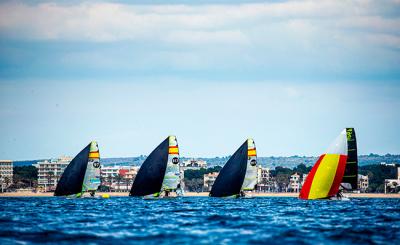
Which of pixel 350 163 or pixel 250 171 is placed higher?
pixel 350 163

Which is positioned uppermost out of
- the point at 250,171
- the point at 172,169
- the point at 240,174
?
the point at 172,169

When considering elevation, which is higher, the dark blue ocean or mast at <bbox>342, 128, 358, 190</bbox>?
mast at <bbox>342, 128, 358, 190</bbox>

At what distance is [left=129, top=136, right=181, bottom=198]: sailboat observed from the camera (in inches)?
5586

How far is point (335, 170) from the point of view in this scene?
5172 inches

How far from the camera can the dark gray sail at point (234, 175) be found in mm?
148500

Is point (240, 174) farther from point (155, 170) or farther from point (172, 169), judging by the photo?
point (155, 170)

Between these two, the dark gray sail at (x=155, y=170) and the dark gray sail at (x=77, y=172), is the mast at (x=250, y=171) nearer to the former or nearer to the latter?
the dark gray sail at (x=155, y=170)

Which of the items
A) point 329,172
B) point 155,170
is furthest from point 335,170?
point 155,170

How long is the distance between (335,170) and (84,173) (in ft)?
162

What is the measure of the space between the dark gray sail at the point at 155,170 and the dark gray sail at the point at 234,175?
12.2 m

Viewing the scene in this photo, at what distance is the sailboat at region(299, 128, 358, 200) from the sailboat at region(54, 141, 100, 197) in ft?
140

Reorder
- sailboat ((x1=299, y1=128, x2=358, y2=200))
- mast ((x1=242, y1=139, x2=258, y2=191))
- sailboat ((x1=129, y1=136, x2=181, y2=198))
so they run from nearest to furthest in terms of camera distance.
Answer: sailboat ((x1=299, y1=128, x2=358, y2=200))
sailboat ((x1=129, y1=136, x2=181, y2=198))
mast ((x1=242, y1=139, x2=258, y2=191))

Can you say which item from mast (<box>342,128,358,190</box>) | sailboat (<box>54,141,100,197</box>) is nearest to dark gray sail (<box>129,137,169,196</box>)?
sailboat (<box>54,141,100,197</box>)

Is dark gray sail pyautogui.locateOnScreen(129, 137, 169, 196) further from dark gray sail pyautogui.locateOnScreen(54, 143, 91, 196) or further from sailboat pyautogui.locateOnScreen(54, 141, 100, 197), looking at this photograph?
dark gray sail pyautogui.locateOnScreen(54, 143, 91, 196)
